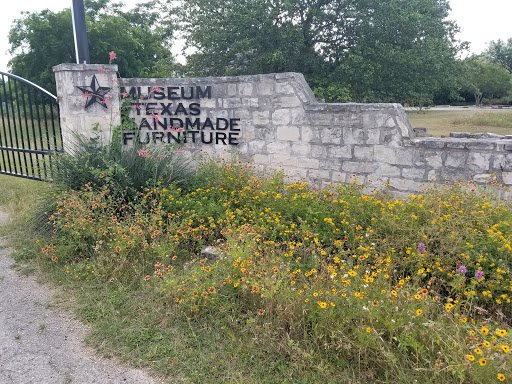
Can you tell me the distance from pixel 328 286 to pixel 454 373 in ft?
3.56

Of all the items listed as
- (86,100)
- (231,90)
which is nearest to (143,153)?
(86,100)

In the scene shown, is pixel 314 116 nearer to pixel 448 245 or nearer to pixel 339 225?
pixel 339 225

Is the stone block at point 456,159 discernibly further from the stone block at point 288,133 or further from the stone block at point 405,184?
the stone block at point 288,133

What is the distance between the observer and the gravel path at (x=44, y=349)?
8.86 feet

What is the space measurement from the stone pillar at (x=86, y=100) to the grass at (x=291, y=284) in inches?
59.0

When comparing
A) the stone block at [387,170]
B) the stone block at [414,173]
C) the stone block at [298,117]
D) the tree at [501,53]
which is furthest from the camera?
the tree at [501,53]

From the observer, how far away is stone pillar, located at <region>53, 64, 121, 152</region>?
235 inches

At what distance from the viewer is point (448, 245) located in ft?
11.2

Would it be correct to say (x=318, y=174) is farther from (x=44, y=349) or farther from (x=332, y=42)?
(x=332, y=42)

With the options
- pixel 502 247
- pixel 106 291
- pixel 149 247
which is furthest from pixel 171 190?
pixel 502 247

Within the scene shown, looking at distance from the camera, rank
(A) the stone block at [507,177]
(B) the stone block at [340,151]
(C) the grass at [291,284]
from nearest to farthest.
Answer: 1. (C) the grass at [291,284]
2. (A) the stone block at [507,177]
3. (B) the stone block at [340,151]

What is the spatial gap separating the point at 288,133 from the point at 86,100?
316 cm

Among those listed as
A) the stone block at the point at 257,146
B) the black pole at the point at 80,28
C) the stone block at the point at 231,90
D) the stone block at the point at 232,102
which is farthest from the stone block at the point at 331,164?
the black pole at the point at 80,28

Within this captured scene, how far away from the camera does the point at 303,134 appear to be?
5.62m
